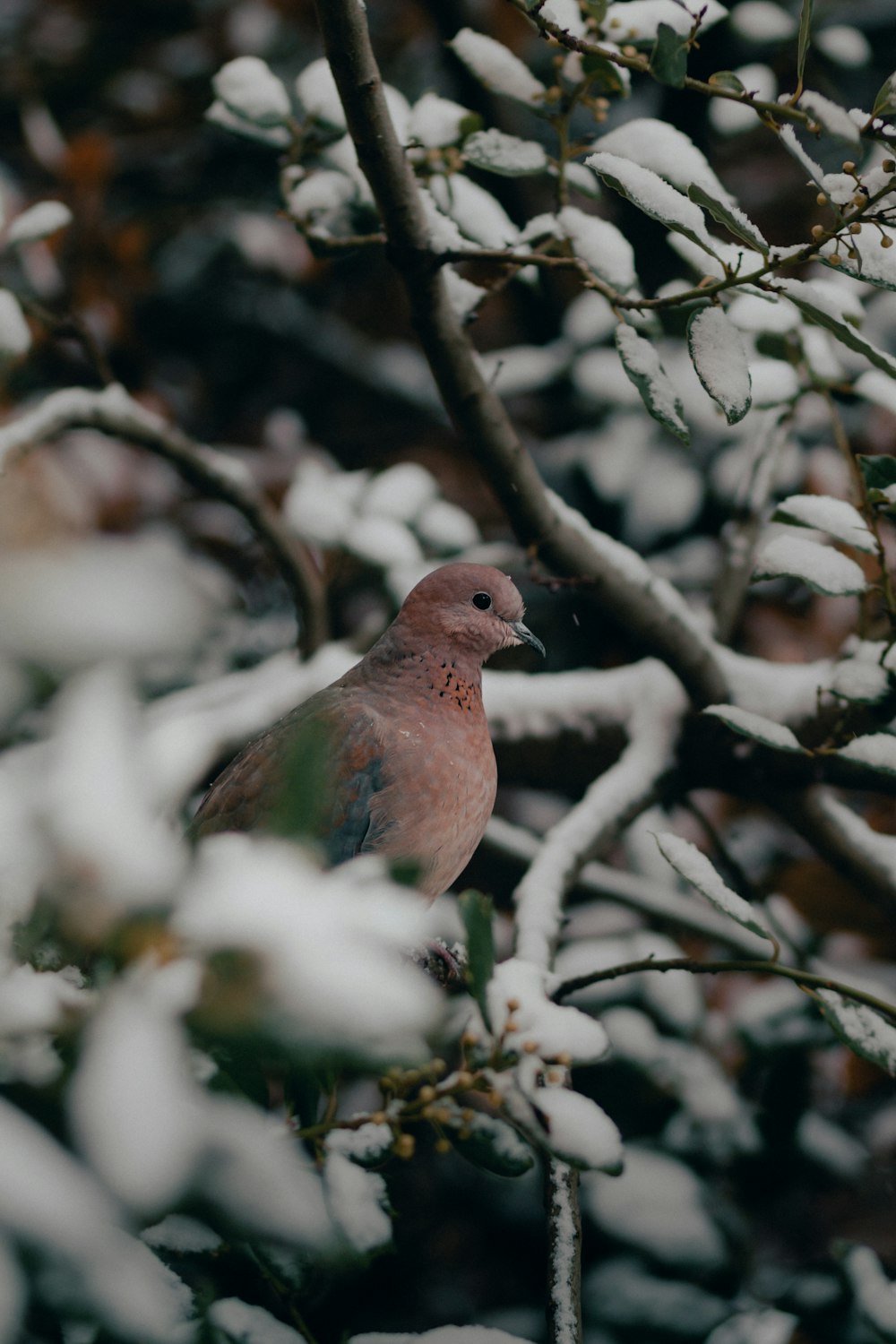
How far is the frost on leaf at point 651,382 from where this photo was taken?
76cm

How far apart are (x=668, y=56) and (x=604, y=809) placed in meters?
0.75

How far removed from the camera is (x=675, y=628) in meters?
1.27

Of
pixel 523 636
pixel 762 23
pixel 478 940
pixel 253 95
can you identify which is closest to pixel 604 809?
pixel 523 636

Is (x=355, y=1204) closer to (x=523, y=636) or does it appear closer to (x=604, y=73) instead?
(x=523, y=636)

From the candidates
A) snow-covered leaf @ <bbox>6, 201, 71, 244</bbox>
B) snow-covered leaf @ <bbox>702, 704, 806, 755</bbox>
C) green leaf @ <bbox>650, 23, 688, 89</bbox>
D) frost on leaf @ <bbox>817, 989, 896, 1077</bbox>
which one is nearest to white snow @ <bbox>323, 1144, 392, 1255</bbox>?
frost on leaf @ <bbox>817, 989, 896, 1077</bbox>

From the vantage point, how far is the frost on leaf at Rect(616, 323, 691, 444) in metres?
0.76

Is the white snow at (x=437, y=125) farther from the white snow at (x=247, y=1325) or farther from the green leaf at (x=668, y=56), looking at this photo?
the white snow at (x=247, y=1325)

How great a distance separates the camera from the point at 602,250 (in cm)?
89

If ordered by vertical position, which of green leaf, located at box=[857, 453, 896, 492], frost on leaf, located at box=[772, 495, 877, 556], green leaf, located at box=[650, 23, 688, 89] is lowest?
frost on leaf, located at box=[772, 495, 877, 556]

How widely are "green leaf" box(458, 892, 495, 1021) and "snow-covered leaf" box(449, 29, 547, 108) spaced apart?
2.50 ft

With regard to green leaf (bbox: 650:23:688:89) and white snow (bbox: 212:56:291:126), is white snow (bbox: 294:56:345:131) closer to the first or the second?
white snow (bbox: 212:56:291:126)

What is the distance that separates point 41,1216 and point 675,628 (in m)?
1.04

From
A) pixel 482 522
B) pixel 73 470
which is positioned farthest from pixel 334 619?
pixel 73 470

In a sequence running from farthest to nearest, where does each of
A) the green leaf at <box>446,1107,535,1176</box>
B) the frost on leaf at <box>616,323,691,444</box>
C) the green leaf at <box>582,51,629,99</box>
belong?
the green leaf at <box>582,51,629,99</box> < the frost on leaf at <box>616,323,691,444</box> < the green leaf at <box>446,1107,535,1176</box>
